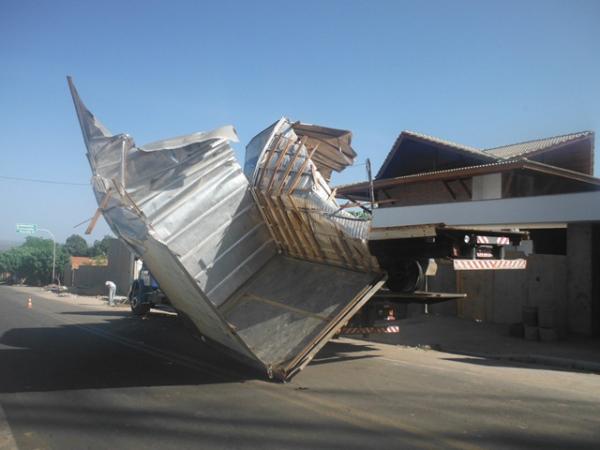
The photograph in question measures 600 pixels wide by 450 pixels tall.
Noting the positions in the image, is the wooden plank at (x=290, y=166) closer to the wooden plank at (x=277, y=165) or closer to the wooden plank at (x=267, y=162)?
the wooden plank at (x=277, y=165)

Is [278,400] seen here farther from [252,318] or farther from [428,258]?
[428,258]

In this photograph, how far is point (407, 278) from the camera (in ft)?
29.9

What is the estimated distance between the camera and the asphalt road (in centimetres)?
483

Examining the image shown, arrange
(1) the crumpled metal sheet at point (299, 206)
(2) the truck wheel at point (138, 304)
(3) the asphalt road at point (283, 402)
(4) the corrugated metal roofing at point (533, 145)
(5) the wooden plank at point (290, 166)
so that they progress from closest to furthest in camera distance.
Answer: (3) the asphalt road at point (283, 402) < (1) the crumpled metal sheet at point (299, 206) < (5) the wooden plank at point (290, 166) < (2) the truck wheel at point (138, 304) < (4) the corrugated metal roofing at point (533, 145)

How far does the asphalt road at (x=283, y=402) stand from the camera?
15.9ft

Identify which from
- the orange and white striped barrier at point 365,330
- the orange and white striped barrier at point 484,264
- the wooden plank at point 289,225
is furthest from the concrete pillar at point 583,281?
the wooden plank at point 289,225

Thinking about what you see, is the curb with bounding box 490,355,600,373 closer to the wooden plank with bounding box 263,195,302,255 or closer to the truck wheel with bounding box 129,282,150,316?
the wooden plank with bounding box 263,195,302,255

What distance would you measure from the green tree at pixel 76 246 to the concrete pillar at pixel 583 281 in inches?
3142

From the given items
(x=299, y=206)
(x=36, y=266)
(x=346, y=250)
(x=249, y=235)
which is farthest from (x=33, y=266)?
(x=346, y=250)

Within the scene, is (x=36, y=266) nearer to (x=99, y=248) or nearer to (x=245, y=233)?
(x=99, y=248)

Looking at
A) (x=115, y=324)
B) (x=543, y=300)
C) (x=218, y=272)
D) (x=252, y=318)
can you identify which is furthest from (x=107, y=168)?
(x=543, y=300)

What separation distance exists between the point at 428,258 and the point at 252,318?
320 centimetres

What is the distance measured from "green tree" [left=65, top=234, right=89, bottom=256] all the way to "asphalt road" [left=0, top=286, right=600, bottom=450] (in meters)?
79.4

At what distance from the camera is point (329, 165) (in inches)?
427
